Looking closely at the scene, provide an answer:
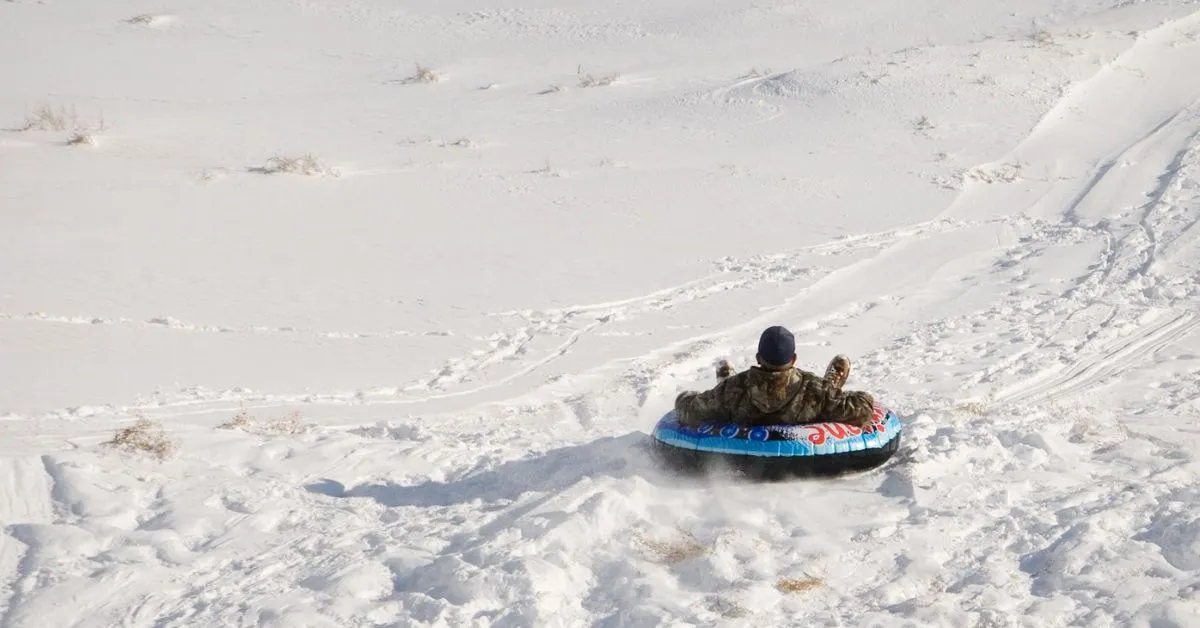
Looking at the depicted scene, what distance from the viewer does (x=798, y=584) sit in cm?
562

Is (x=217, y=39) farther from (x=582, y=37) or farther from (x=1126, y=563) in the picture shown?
(x=1126, y=563)

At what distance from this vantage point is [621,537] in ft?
20.1

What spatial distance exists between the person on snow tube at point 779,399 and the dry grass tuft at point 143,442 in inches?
114

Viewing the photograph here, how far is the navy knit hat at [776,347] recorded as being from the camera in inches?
273

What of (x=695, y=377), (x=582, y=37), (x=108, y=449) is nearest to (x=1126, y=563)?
(x=695, y=377)

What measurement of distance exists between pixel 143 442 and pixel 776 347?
3.52 m

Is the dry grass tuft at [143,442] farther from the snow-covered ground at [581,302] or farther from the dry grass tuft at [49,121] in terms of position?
the dry grass tuft at [49,121]

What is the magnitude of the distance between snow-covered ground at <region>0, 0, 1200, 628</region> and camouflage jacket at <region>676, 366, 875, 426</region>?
362 mm

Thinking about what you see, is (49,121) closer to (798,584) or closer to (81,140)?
(81,140)

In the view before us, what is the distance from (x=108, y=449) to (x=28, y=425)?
2.99 feet

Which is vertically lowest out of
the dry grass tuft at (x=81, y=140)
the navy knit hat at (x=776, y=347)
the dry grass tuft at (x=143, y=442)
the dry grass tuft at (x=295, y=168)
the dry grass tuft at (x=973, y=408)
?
the dry grass tuft at (x=973, y=408)

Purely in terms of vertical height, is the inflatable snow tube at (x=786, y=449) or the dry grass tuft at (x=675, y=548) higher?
the inflatable snow tube at (x=786, y=449)

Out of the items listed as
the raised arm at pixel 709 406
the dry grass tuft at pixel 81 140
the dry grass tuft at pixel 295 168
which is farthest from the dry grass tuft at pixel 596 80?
the raised arm at pixel 709 406

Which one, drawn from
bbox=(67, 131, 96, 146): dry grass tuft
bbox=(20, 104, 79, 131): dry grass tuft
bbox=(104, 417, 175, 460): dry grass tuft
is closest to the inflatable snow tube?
bbox=(104, 417, 175, 460): dry grass tuft
